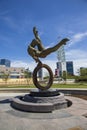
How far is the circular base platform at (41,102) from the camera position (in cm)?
934

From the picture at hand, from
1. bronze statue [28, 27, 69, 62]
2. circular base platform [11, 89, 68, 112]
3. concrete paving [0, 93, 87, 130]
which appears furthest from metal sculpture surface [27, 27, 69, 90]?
concrete paving [0, 93, 87, 130]

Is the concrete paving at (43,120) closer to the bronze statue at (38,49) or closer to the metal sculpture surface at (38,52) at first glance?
the metal sculpture surface at (38,52)

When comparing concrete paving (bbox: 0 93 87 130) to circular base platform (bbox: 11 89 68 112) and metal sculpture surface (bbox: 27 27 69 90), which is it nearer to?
circular base platform (bbox: 11 89 68 112)

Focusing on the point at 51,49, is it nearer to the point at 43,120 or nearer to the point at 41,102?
the point at 41,102

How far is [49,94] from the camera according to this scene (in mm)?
11641

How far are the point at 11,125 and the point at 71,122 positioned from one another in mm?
2493

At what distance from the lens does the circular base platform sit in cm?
934

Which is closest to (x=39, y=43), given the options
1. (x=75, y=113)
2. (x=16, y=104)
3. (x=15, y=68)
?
(x=16, y=104)

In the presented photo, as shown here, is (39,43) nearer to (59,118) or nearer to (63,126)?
(59,118)

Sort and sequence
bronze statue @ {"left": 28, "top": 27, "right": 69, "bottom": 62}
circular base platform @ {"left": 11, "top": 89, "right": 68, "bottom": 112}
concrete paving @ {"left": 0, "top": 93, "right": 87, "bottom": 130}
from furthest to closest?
bronze statue @ {"left": 28, "top": 27, "right": 69, "bottom": 62}
circular base platform @ {"left": 11, "top": 89, "right": 68, "bottom": 112}
concrete paving @ {"left": 0, "top": 93, "right": 87, "bottom": 130}

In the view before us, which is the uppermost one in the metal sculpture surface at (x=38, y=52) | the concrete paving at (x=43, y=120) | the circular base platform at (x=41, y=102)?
the metal sculpture surface at (x=38, y=52)

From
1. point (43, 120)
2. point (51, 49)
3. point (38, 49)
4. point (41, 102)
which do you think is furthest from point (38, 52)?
point (43, 120)

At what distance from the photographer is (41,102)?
10812 mm

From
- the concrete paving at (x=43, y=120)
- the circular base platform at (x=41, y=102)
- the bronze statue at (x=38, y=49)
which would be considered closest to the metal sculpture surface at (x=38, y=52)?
the bronze statue at (x=38, y=49)
